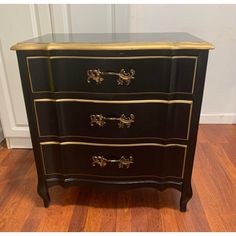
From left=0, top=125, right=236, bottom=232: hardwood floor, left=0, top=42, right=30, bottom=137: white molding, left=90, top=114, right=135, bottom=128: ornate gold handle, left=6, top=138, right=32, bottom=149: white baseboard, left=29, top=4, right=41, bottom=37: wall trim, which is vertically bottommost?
left=0, top=125, right=236, bottom=232: hardwood floor

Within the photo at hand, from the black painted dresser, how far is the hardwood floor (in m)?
0.13

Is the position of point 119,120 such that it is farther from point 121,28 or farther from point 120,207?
point 121,28

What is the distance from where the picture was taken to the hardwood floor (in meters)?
1.13

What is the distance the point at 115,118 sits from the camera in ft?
3.28

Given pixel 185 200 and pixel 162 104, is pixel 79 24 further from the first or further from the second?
pixel 185 200

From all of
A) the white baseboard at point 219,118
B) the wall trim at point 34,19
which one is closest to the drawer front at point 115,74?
the wall trim at point 34,19

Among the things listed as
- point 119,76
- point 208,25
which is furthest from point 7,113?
point 208,25

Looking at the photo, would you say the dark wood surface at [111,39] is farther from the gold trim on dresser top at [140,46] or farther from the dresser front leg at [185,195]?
the dresser front leg at [185,195]

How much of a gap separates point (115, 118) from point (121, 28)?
758 mm

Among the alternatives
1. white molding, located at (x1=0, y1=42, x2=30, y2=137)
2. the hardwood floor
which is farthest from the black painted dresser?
white molding, located at (x1=0, y1=42, x2=30, y2=137)

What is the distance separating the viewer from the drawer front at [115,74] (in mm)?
908

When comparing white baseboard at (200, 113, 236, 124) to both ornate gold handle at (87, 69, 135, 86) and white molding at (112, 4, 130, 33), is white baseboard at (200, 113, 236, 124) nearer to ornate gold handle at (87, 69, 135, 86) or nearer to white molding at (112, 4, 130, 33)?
white molding at (112, 4, 130, 33)

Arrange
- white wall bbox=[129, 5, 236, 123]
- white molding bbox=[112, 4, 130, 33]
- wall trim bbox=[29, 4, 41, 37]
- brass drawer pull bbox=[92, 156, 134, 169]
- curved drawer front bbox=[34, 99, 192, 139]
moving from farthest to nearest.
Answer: white wall bbox=[129, 5, 236, 123]
white molding bbox=[112, 4, 130, 33]
wall trim bbox=[29, 4, 41, 37]
brass drawer pull bbox=[92, 156, 134, 169]
curved drawer front bbox=[34, 99, 192, 139]

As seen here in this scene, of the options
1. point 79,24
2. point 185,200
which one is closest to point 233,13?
point 79,24
